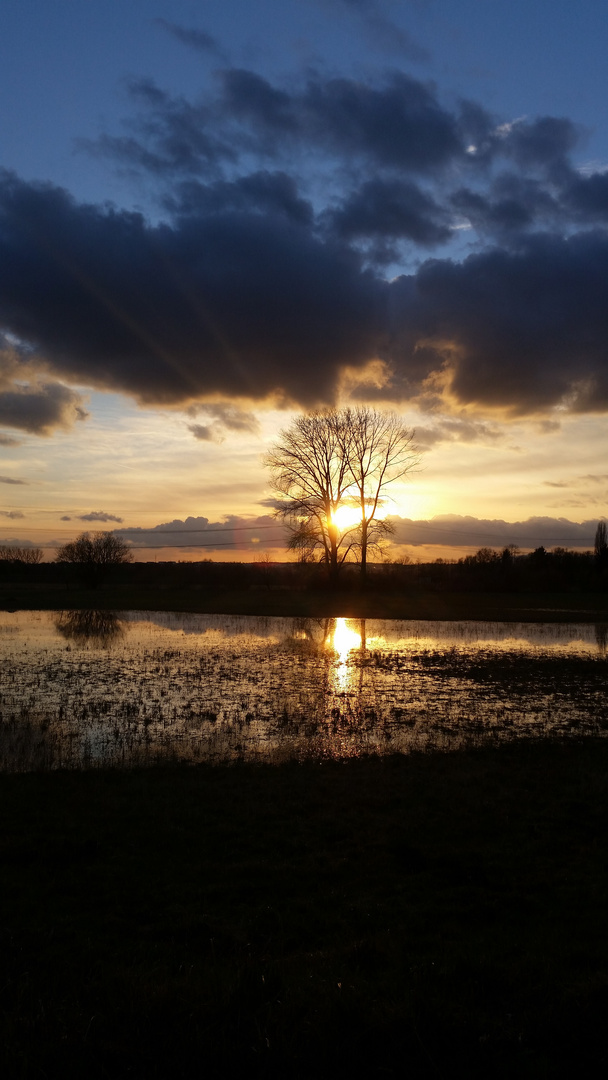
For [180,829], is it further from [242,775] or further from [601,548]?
[601,548]

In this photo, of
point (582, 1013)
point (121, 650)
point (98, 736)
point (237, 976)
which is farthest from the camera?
point (121, 650)

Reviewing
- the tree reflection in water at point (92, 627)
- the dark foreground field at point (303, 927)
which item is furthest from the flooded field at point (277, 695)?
the dark foreground field at point (303, 927)

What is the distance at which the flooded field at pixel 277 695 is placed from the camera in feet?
38.2

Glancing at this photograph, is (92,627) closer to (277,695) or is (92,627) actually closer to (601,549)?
(277,695)

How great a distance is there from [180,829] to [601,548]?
95.8m

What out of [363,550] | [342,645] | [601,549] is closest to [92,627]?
[342,645]

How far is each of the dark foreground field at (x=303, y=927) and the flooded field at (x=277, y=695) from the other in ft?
7.34

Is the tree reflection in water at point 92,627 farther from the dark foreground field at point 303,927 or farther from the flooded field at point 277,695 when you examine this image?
the dark foreground field at point 303,927

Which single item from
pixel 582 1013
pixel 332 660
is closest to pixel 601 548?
pixel 332 660

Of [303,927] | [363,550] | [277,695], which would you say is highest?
[363,550]

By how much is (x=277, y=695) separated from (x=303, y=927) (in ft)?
36.1

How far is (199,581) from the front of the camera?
83.7 m

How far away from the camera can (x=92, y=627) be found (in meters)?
34.6

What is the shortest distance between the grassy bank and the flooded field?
43.5 ft
